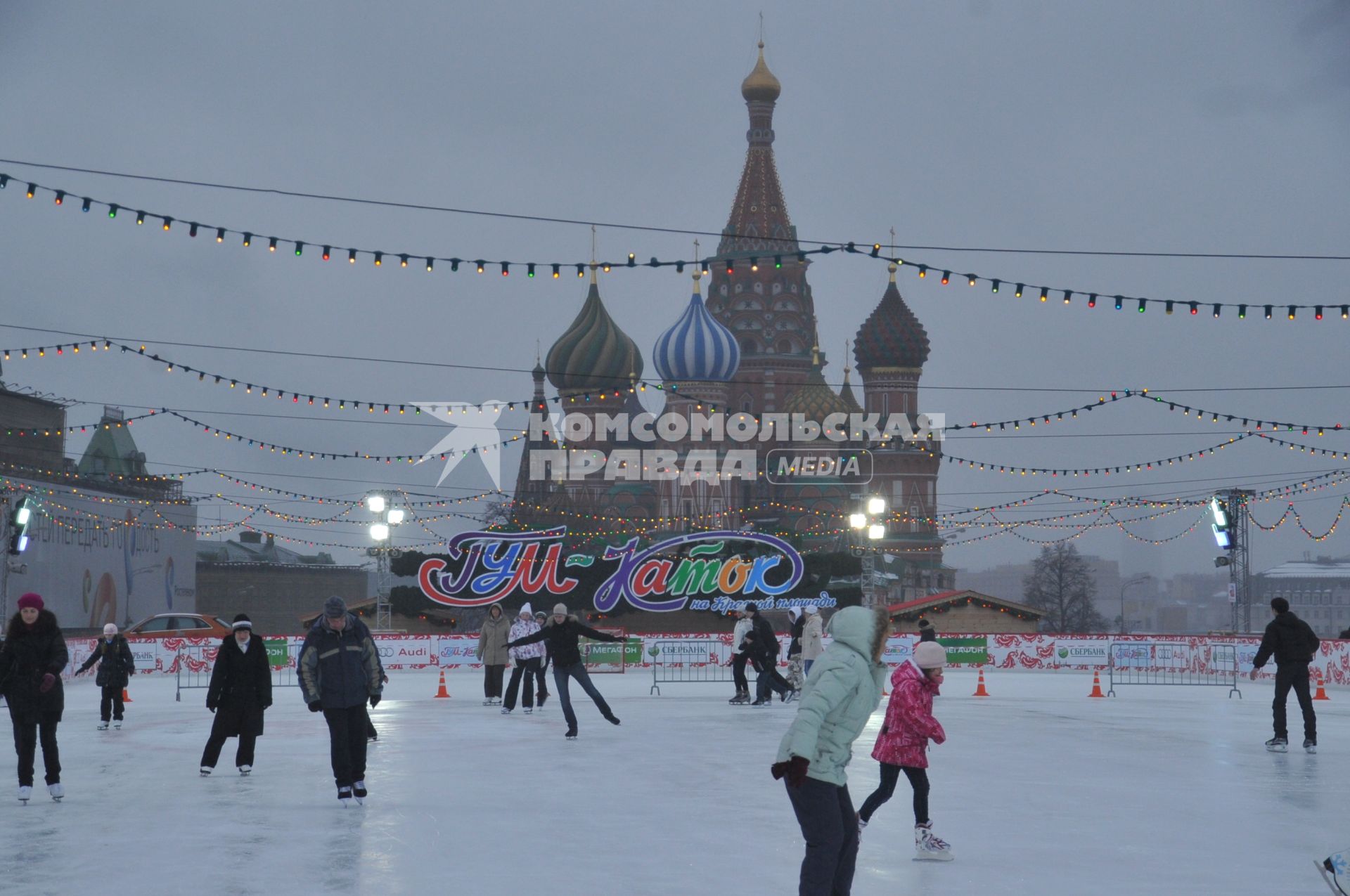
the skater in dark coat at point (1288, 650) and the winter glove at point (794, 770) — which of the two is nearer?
the winter glove at point (794, 770)

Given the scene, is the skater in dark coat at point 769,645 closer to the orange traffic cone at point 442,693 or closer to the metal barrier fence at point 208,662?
the orange traffic cone at point 442,693

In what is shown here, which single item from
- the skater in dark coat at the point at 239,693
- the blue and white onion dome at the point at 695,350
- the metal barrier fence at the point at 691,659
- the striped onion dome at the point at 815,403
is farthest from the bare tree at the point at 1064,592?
the skater in dark coat at the point at 239,693

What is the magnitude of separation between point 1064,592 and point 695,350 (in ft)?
100

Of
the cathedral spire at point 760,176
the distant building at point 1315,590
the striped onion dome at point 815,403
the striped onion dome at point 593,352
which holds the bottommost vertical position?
the distant building at point 1315,590

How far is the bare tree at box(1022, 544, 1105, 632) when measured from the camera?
326 feet

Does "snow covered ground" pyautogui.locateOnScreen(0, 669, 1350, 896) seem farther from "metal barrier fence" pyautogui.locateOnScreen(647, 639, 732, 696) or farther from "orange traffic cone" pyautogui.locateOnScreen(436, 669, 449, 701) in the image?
"metal barrier fence" pyautogui.locateOnScreen(647, 639, 732, 696)

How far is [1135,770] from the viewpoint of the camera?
1411cm

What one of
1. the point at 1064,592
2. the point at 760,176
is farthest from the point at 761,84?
the point at 1064,592

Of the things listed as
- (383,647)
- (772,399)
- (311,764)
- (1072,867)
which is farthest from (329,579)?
(1072,867)

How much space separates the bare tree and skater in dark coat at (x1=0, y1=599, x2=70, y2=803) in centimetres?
9016

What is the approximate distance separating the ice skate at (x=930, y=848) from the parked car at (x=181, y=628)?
105 feet

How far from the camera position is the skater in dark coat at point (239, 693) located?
42.8 ft

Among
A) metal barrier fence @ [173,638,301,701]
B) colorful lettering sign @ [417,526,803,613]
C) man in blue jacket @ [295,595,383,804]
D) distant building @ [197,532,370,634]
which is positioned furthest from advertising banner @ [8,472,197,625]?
man in blue jacket @ [295,595,383,804]

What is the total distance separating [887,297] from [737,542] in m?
71.4
